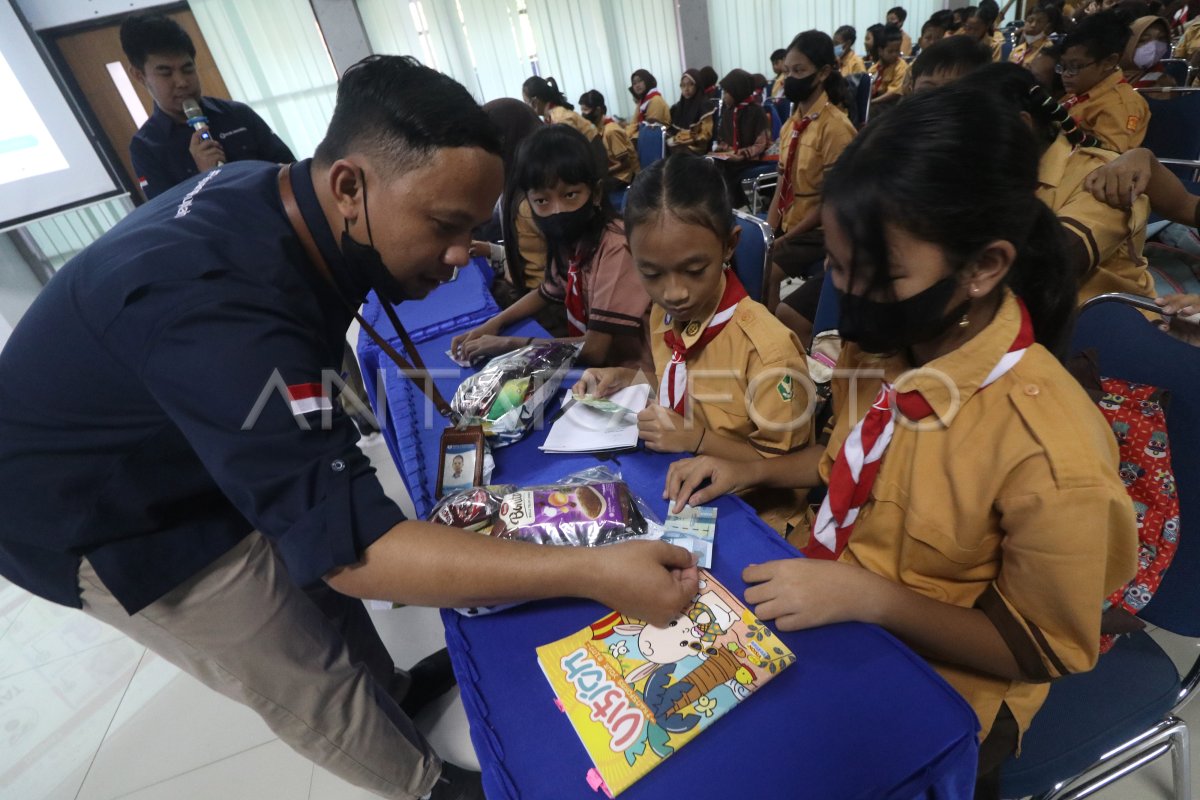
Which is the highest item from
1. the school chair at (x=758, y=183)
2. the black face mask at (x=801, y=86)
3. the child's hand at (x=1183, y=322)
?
the black face mask at (x=801, y=86)

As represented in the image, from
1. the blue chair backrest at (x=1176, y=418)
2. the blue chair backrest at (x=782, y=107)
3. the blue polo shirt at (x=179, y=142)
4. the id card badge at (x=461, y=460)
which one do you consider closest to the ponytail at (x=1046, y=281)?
the blue chair backrest at (x=1176, y=418)

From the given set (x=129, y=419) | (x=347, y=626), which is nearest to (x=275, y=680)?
(x=347, y=626)

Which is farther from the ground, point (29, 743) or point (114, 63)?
point (114, 63)

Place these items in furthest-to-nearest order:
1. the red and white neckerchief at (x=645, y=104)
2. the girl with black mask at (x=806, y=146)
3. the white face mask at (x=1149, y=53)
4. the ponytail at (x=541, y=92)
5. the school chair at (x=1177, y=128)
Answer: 1. the red and white neckerchief at (x=645, y=104)
2. the ponytail at (x=541, y=92)
3. the white face mask at (x=1149, y=53)
4. the girl with black mask at (x=806, y=146)
5. the school chair at (x=1177, y=128)

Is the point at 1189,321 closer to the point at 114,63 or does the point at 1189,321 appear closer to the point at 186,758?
the point at 186,758

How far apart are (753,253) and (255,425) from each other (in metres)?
1.46

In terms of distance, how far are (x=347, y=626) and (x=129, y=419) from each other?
75 cm

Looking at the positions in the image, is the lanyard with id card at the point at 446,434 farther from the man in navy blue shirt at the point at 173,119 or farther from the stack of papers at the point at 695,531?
the man in navy blue shirt at the point at 173,119

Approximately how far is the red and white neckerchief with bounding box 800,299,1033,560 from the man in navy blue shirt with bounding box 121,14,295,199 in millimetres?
2570

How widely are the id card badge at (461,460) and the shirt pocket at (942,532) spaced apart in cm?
67

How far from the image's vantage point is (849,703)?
1.91 ft

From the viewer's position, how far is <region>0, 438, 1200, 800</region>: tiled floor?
1.43 metres

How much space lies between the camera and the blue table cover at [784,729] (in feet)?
1.74

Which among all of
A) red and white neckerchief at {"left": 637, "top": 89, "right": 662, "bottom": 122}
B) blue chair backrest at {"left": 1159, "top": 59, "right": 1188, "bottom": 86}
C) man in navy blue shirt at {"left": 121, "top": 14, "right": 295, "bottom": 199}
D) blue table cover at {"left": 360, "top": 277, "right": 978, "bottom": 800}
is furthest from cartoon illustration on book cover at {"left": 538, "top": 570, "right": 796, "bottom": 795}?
red and white neckerchief at {"left": 637, "top": 89, "right": 662, "bottom": 122}
